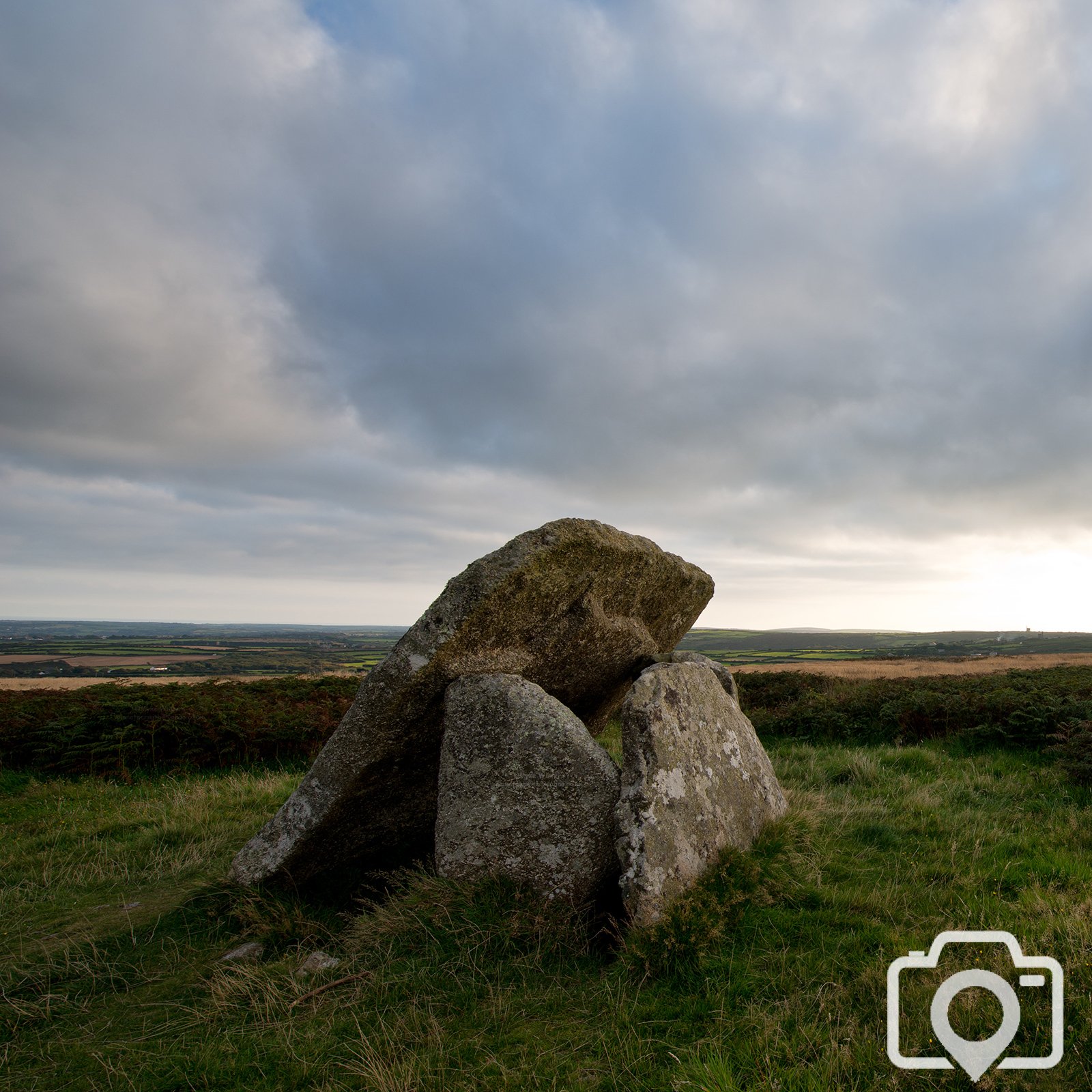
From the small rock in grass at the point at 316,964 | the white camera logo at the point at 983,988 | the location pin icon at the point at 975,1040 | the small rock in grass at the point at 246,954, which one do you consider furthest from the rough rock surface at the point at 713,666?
the small rock in grass at the point at 246,954

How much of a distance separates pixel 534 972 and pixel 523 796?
1.43m

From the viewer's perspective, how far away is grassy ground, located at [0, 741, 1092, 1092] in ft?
12.9

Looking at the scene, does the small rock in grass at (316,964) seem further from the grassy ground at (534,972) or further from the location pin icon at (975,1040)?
the location pin icon at (975,1040)

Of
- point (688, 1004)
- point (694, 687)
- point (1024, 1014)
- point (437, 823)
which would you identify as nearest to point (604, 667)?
point (694, 687)

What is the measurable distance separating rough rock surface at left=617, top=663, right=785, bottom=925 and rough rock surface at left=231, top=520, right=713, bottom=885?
127cm

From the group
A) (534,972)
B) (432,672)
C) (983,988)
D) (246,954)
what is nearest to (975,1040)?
(983,988)

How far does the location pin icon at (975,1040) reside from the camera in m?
3.63

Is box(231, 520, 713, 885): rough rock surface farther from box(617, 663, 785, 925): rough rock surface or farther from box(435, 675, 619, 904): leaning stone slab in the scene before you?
box(617, 663, 785, 925): rough rock surface

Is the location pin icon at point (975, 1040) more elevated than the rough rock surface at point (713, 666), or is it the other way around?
the rough rock surface at point (713, 666)

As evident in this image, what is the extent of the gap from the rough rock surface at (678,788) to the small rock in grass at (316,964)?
2.31 meters

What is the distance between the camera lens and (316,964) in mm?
5383

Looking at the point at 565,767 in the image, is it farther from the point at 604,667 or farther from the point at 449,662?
the point at 604,667

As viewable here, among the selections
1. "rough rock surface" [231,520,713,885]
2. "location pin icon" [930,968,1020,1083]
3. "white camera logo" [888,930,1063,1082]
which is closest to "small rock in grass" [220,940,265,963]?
"rough rock surface" [231,520,713,885]

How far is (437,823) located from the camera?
6.43 metres
